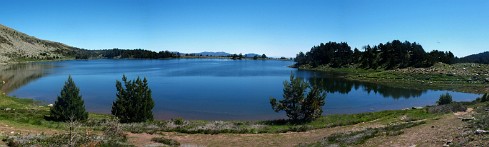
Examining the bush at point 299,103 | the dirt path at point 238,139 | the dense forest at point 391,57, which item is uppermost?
the dense forest at point 391,57

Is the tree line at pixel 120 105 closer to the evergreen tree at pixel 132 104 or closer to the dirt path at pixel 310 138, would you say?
the evergreen tree at pixel 132 104

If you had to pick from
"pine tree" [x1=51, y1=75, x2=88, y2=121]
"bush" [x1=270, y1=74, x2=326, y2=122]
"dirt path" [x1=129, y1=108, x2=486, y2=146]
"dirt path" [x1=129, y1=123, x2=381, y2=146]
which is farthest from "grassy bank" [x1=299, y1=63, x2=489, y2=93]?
"pine tree" [x1=51, y1=75, x2=88, y2=121]

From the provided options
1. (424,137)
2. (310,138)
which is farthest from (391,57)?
(424,137)

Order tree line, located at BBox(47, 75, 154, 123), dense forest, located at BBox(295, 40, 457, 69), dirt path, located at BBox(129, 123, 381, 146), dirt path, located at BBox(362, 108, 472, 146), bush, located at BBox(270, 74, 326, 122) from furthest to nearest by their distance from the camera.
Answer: dense forest, located at BBox(295, 40, 457, 69) < bush, located at BBox(270, 74, 326, 122) < tree line, located at BBox(47, 75, 154, 123) < dirt path, located at BBox(129, 123, 381, 146) < dirt path, located at BBox(362, 108, 472, 146)

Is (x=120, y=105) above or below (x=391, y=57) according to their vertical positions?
below

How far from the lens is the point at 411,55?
158m

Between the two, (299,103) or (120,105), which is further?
(120,105)

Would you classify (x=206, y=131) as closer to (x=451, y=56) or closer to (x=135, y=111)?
(x=135, y=111)

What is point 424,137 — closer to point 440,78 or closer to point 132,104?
point 132,104

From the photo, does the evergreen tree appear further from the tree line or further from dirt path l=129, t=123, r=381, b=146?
dirt path l=129, t=123, r=381, b=146

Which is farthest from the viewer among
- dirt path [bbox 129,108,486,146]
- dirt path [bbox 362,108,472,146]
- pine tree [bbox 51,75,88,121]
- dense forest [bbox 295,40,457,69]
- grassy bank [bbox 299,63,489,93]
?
dense forest [bbox 295,40,457,69]

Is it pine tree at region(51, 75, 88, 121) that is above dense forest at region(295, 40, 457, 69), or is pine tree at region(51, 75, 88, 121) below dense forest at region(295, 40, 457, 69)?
below

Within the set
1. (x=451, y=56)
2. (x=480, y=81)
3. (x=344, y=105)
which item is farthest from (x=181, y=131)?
(x=451, y=56)

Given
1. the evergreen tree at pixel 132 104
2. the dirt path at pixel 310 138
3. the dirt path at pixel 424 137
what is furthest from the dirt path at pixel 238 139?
the evergreen tree at pixel 132 104
